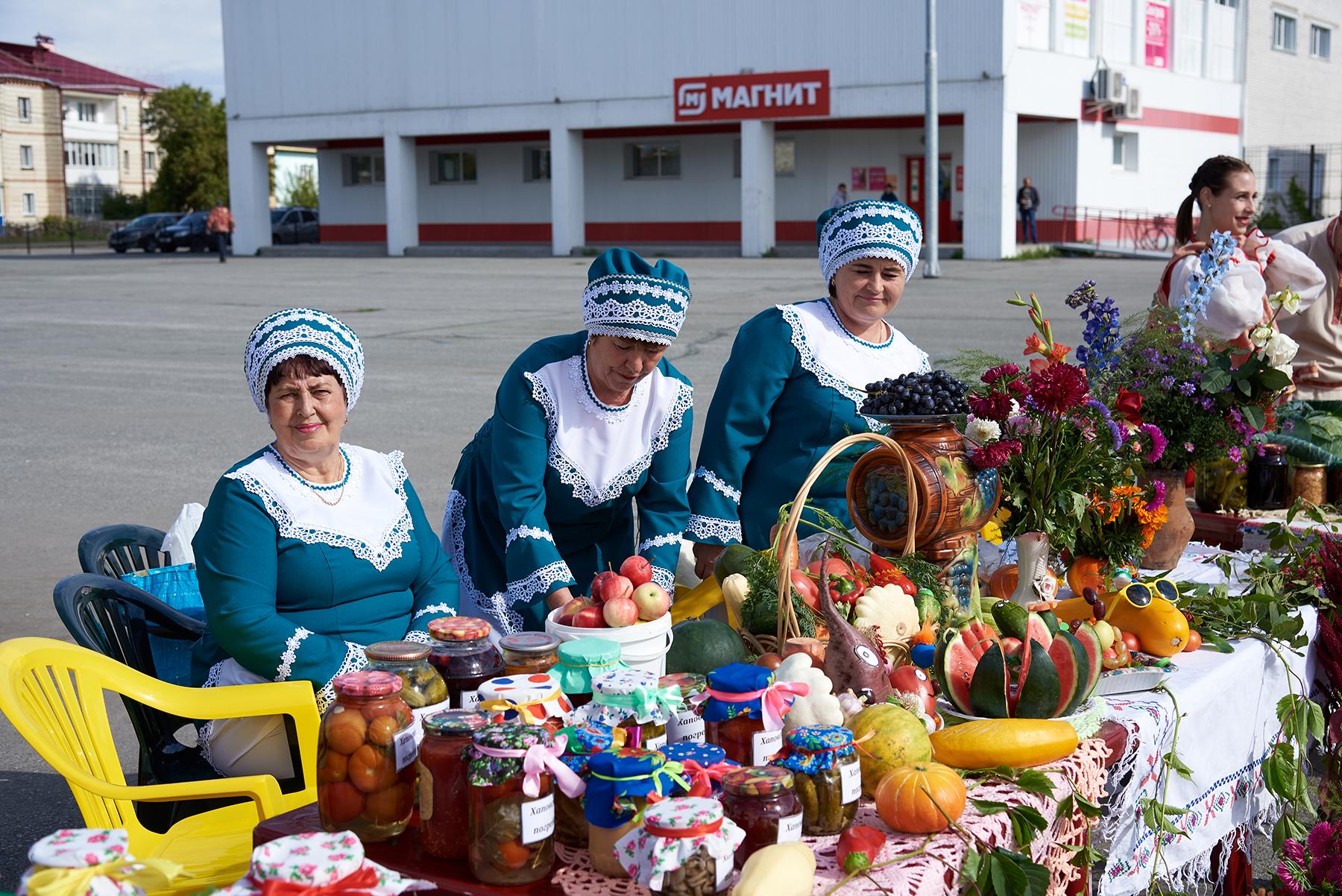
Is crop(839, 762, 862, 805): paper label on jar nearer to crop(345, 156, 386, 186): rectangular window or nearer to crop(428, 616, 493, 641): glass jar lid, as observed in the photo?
crop(428, 616, 493, 641): glass jar lid

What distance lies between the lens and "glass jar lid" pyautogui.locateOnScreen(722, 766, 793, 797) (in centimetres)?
197

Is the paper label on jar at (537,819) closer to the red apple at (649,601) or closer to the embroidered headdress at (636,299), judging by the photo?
the red apple at (649,601)

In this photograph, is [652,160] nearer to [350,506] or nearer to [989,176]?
[989,176]

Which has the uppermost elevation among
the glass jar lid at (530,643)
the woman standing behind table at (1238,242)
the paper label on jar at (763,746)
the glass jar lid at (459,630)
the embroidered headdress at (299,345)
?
the woman standing behind table at (1238,242)

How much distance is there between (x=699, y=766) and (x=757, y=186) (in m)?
33.0

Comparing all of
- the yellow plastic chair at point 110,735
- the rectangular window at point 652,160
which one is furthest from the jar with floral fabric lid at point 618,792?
the rectangular window at point 652,160

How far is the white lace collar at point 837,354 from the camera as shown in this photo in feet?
13.0

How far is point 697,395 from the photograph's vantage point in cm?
1153

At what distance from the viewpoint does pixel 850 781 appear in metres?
2.11

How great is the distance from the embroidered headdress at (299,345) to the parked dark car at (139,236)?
43187 millimetres

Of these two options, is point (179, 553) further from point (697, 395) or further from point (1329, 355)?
point (697, 395)

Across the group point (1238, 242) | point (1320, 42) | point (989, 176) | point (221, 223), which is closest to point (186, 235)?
point (221, 223)

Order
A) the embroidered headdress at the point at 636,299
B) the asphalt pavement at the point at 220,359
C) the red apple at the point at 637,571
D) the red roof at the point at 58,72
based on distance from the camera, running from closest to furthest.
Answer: the red apple at the point at 637,571, the embroidered headdress at the point at 636,299, the asphalt pavement at the point at 220,359, the red roof at the point at 58,72

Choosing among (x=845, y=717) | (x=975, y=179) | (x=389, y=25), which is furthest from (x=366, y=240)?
(x=845, y=717)
